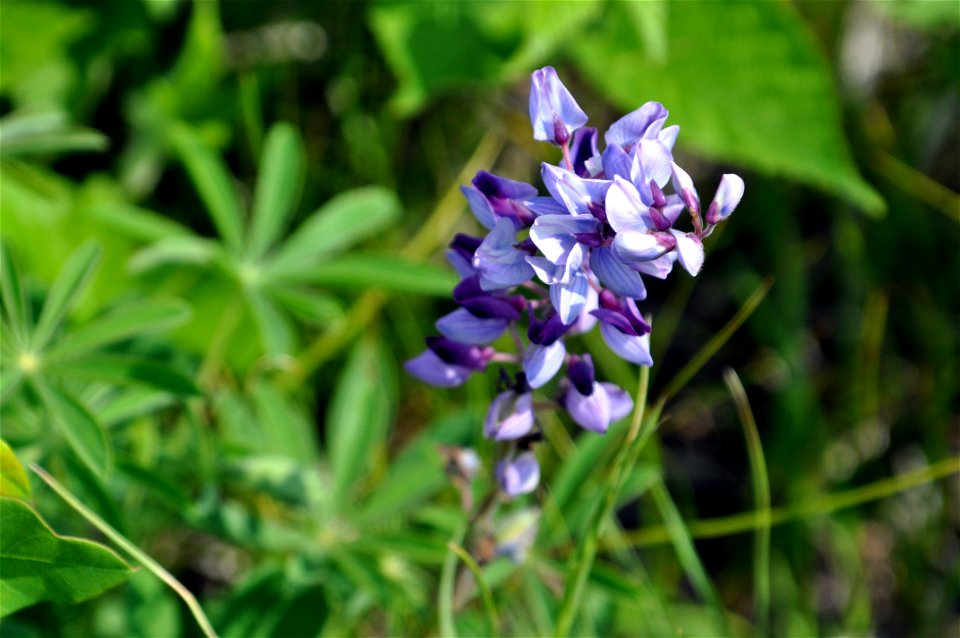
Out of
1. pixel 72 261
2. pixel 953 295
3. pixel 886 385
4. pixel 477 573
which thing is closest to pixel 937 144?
pixel 953 295

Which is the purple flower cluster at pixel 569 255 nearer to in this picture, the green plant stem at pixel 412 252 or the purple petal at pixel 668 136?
the purple petal at pixel 668 136

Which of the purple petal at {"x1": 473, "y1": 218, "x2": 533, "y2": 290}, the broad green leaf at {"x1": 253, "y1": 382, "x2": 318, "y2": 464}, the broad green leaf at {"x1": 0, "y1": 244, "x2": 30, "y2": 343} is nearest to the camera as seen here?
the purple petal at {"x1": 473, "y1": 218, "x2": 533, "y2": 290}

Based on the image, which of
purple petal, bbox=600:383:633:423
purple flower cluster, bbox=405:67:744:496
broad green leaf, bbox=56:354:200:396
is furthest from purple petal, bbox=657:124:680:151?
broad green leaf, bbox=56:354:200:396

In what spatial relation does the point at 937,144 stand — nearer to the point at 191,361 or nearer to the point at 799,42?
the point at 799,42

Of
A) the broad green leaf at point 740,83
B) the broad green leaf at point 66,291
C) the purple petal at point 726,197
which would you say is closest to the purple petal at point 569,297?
the purple petal at point 726,197

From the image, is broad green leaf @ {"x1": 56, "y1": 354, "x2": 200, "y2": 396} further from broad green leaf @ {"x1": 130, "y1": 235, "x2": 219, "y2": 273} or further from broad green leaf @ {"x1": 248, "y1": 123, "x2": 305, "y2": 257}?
broad green leaf @ {"x1": 248, "y1": 123, "x2": 305, "y2": 257}
